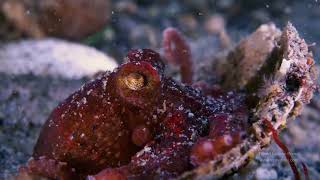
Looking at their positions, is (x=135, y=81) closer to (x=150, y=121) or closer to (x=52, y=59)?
(x=150, y=121)

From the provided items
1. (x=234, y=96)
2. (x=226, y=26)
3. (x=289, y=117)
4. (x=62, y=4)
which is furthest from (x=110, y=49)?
(x=289, y=117)

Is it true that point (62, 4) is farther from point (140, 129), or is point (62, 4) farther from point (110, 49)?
point (140, 129)

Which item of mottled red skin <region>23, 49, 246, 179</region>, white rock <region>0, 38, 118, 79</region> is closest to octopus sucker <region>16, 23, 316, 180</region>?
→ mottled red skin <region>23, 49, 246, 179</region>

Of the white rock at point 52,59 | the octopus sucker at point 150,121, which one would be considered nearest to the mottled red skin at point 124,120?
the octopus sucker at point 150,121

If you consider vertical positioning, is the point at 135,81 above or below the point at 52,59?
below

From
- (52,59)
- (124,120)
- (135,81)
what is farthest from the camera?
(52,59)

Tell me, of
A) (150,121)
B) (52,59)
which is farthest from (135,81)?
(52,59)

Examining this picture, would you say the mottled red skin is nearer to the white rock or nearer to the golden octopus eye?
the golden octopus eye
